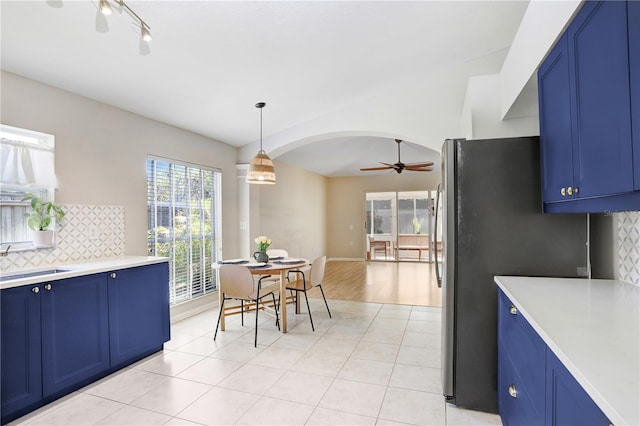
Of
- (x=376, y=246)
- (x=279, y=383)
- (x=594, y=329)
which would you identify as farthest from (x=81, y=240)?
(x=376, y=246)

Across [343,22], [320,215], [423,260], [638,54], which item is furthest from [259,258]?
[423,260]

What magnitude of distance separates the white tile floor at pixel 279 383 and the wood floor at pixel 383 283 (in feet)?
4.38

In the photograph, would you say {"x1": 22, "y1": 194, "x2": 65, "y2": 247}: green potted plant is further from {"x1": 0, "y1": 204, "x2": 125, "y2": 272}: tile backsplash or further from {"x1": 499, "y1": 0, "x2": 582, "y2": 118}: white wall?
{"x1": 499, "y1": 0, "x2": 582, "y2": 118}: white wall

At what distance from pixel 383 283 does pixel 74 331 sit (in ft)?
16.2

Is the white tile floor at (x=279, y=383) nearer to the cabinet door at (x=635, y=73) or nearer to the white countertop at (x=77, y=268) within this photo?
the white countertop at (x=77, y=268)

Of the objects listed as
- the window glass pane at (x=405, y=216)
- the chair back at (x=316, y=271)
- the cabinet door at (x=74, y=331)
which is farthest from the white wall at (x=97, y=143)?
the window glass pane at (x=405, y=216)

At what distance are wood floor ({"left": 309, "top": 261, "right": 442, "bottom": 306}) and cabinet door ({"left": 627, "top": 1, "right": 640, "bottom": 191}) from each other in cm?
398

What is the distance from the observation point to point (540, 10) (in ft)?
6.30

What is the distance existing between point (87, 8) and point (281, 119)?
2548 mm

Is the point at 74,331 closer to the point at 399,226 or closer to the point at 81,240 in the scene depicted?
the point at 81,240

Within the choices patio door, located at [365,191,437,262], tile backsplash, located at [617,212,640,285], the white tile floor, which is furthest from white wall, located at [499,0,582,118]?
patio door, located at [365,191,437,262]

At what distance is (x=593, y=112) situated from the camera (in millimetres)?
1354

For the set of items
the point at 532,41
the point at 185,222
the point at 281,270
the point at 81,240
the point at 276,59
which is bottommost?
the point at 281,270

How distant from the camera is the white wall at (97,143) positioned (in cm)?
259
